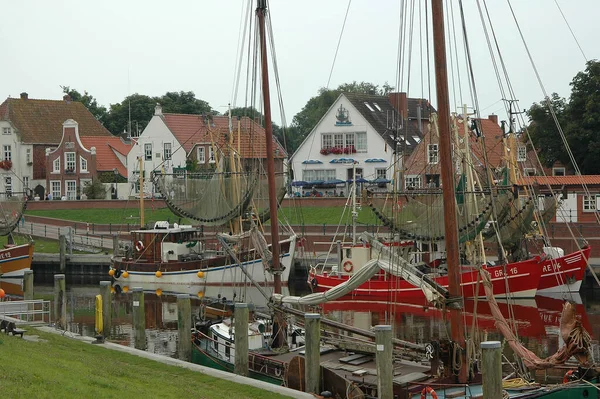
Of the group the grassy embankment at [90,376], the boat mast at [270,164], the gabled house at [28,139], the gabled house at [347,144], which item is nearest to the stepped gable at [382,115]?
the gabled house at [347,144]

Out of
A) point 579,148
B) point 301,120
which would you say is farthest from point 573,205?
point 301,120

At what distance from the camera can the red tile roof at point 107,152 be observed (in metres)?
97.9

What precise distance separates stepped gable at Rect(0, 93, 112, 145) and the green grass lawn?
17544mm

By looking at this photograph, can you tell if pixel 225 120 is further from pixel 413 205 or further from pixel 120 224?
pixel 413 205

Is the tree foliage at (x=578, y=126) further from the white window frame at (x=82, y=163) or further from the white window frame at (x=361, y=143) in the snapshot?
the white window frame at (x=82, y=163)

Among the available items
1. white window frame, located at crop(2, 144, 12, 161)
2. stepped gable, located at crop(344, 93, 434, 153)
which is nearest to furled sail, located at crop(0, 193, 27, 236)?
stepped gable, located at crop(344, 93, 434, 153)

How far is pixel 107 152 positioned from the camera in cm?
10019

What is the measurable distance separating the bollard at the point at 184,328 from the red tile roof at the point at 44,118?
77698 millimetres

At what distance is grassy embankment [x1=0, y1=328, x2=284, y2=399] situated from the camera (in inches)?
671

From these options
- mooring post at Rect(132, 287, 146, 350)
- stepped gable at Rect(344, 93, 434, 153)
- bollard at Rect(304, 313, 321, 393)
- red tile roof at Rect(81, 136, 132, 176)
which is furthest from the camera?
red tile roof at Rect(81, 136, 132, 176)

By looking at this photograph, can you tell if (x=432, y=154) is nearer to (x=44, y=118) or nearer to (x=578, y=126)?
(x=578, y=126)

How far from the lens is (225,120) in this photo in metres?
94.7

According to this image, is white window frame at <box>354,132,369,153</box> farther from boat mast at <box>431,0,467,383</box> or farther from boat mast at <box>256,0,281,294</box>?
boat mast at <box>431,0,467,383</box>

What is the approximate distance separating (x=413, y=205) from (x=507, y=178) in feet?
39.4
